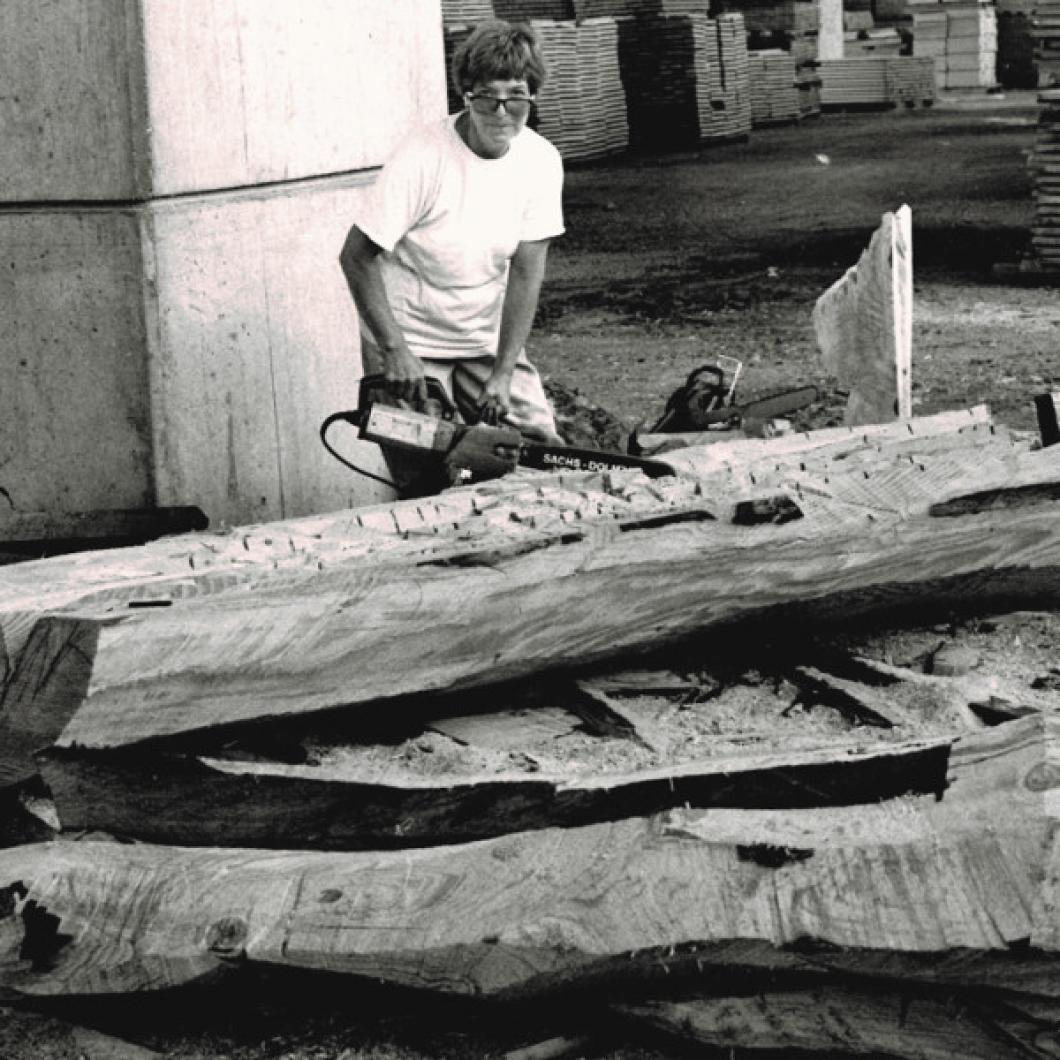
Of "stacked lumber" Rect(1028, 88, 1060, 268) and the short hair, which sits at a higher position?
the short hair

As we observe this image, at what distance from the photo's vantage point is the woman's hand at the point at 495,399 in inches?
230

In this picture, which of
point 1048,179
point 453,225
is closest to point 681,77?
point 1048,179

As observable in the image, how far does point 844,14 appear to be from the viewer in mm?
30281

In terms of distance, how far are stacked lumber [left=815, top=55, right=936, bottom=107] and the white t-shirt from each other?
22190 mm

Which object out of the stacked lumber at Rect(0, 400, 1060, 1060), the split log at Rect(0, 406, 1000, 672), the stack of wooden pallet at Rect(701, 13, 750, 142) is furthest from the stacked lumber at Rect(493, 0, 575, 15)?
the stacked lumber at Rect(0, 400, 1060, 1060)

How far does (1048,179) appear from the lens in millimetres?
12109

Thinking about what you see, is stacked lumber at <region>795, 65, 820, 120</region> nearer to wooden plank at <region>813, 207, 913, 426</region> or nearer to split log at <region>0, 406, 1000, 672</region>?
wooden plank at <region>813, 207, 913, 426</region>

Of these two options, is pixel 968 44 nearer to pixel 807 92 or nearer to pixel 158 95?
pixel 807 92

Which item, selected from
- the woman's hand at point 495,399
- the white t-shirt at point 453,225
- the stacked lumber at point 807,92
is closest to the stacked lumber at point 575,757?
the woman's hand at point 495,399

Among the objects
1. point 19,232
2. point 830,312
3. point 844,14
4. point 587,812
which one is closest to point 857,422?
point 830,312

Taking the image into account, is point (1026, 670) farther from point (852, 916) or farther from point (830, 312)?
point (830, 312)

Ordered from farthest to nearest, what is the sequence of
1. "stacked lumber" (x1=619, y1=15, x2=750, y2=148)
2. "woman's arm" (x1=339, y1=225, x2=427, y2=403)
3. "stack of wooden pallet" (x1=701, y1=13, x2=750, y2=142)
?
"stack of wooden pallet" (x1=701, y1=13, x2=750, y2=142) → "stacked lumber" (x1=619, y1=15, x2=750, y2=148) → "woman's arm" (x1=339, y1=225, x2=427, y2=403)

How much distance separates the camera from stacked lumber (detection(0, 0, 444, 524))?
220 inches

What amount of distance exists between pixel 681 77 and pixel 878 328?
16.2 meters
